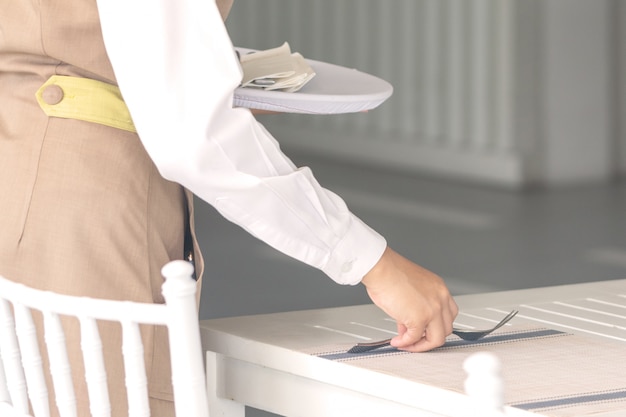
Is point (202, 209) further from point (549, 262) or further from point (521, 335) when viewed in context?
point (521, 335)

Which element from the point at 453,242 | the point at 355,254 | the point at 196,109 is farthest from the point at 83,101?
the point at 453,242

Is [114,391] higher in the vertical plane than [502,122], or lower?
higher

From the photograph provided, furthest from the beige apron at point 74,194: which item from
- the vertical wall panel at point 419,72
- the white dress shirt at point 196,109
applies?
the vertical wall panel at point 419,72

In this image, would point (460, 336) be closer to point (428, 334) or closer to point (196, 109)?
point (428, 334)

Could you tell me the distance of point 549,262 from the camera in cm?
476

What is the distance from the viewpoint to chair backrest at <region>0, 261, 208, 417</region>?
98cm

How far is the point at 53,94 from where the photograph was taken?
1290 millimetres

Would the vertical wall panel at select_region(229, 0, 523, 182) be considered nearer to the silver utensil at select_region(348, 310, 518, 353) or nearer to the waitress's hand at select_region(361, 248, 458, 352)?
the silver utensil at select_region(348, 310, 518, 353)

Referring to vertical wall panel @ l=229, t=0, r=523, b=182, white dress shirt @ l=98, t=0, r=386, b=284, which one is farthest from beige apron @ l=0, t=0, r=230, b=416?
vertical wall panel @ l=229, t=0, r=523, b=182

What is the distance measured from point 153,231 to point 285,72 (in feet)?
0.87

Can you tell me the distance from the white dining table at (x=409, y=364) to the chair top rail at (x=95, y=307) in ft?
0.96

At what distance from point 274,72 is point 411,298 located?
342mm

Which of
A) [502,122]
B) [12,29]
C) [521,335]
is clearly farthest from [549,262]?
[12,29]

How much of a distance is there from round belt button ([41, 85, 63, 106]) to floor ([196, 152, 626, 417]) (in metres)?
2.02
